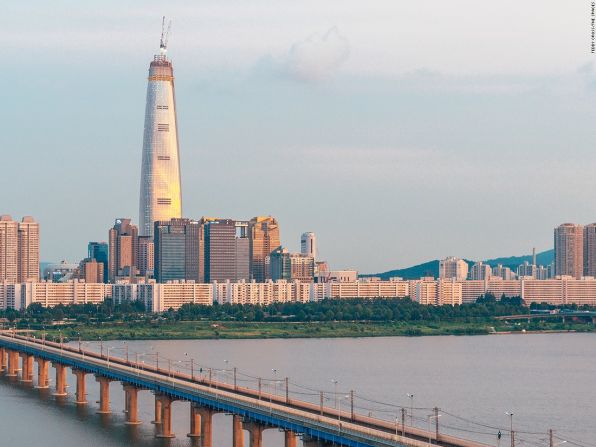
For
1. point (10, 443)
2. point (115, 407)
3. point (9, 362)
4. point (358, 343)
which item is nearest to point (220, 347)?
point (358, 343)

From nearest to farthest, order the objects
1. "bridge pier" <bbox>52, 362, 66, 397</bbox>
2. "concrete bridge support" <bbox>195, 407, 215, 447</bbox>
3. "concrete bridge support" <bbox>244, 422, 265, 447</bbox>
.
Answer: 1. "concrete bridge support" <bbox>244, 422, 265, 447</bbox>
2. "concrete bridge support" <bbox>195, 407, 215, 447</bbox>
3. "bridge pier" <bbox>52, 362, 66, 397</bbox>

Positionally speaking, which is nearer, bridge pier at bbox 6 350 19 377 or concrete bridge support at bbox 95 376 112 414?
concrete bridge support at bbox 95 376 112 414

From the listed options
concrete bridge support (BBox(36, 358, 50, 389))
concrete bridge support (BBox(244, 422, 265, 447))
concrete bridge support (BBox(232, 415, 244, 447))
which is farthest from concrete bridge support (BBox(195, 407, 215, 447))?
concrete bridge support (BBox(36, 358, 50, 389))

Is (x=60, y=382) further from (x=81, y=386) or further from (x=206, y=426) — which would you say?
(x=206, y=426)

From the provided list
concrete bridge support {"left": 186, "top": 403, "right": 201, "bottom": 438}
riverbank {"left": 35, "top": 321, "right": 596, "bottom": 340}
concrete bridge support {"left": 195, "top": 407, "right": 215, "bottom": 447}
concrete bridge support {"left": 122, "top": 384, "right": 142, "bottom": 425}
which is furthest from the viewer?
riverbank {"left": 35, "top": 321, "right": 596, "bottom": 340}

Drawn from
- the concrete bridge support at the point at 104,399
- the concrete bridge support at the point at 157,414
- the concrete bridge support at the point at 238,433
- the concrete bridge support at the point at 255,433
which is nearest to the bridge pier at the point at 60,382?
the concrete bridge support at the point at 104,399

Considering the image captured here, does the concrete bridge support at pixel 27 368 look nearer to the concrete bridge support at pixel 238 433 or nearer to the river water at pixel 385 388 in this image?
the river water at pixel 385 388

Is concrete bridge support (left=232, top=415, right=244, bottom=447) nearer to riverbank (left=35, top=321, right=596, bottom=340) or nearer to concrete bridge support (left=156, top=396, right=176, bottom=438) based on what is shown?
concrete bridge support (left=156, top=396, right=176, bottom=438)
